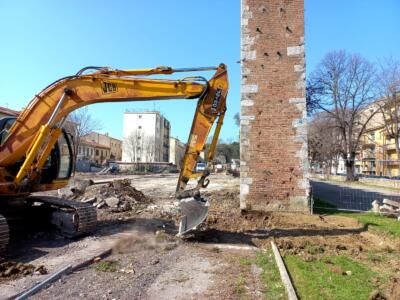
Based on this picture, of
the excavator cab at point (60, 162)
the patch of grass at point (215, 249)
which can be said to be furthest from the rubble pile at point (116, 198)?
the patch of grass at point (215, 249)

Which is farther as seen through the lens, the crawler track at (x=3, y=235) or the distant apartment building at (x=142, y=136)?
the distant apartment building at (x=142, y=136)

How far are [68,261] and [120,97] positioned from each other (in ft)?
11.5

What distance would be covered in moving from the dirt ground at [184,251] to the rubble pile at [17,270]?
0.14 metres

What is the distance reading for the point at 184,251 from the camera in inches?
267

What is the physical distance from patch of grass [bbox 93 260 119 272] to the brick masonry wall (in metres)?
6.13

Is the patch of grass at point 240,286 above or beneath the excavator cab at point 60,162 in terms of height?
beneath

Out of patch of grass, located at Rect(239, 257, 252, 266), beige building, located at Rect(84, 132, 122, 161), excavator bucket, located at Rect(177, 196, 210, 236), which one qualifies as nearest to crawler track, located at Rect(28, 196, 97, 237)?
excavator bucket, located at Rect(177, 196, 210, 236)

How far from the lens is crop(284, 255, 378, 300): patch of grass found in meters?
4.63

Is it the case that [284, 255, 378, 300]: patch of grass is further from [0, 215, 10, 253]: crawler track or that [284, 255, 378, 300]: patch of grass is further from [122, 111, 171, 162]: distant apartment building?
[122, 111, 171, 162]: distant apartment building

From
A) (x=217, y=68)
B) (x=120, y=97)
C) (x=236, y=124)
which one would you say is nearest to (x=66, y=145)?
(x=120, y=97)

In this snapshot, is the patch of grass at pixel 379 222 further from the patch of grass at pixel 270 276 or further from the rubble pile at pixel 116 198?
the rubble pile at pixel 116 198

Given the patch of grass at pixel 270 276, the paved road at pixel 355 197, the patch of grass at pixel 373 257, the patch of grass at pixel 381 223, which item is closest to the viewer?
the patch of grass at pixel 270 276

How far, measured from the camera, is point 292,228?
8.88 meters

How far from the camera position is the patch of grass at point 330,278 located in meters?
4.63
